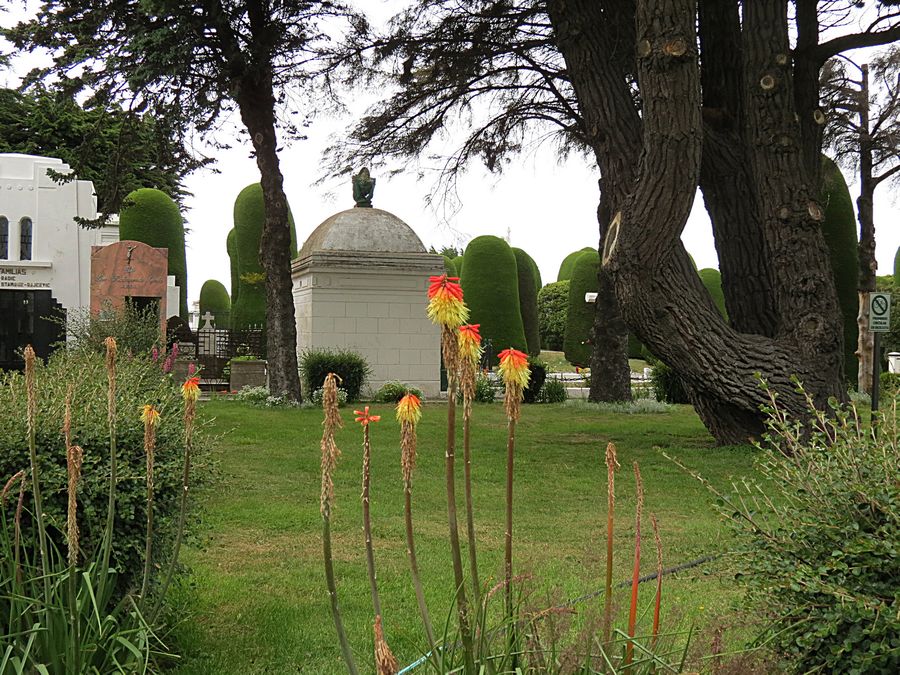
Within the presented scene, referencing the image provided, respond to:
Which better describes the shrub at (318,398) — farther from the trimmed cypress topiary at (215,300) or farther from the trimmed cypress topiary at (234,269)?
the trimmed cypress topiary at (215,300)

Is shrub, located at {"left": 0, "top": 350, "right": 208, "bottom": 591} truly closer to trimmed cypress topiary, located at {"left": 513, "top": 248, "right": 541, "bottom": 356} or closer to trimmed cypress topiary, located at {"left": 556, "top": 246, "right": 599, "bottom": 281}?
trimmed cypress topiary, located at {"left": 513, "top": 248, "right": 541, "bottom": 356}

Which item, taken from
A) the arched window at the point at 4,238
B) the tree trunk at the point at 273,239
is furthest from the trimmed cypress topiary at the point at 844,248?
the arched window at the point at 4,238

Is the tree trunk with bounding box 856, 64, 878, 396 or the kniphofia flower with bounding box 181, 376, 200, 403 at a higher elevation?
the tree trunk with bounding box 856, 64, 878, 396

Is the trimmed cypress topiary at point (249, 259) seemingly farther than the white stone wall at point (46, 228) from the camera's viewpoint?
Yes

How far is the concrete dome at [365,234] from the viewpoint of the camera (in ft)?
61.4

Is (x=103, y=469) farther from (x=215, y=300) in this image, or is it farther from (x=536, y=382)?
(x=215, y=300)

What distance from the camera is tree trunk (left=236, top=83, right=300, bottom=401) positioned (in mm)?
15482

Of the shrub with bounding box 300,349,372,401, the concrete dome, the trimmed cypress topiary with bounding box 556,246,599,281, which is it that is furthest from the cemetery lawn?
the trimmed cypress topiary with bounding box 556,246,599,281

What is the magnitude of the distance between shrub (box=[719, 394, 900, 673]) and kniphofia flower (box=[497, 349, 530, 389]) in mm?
1166

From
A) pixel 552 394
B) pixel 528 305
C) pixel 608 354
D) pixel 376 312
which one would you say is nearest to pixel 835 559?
pixel 608 354

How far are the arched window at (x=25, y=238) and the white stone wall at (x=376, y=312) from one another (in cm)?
779

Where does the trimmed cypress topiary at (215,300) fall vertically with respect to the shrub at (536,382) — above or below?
above

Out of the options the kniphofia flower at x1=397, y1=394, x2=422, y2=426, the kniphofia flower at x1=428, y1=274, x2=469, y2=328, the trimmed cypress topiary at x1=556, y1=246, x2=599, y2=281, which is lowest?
the kniphofia flower at x1=397, y1=394, x2=422, y2=426

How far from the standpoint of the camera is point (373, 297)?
18594 millimetres
